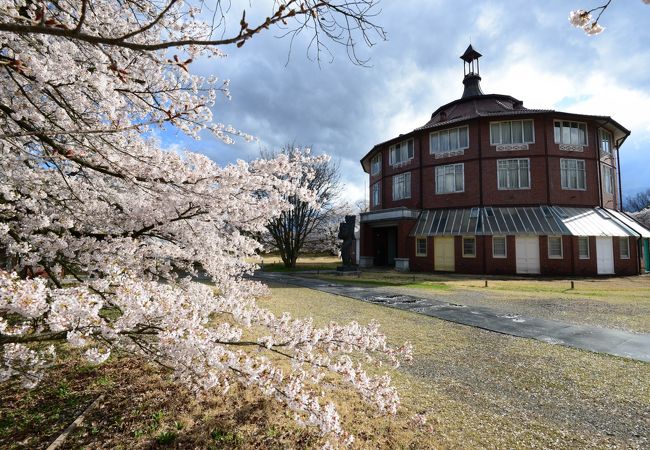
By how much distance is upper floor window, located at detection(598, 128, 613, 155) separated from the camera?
26.3 m

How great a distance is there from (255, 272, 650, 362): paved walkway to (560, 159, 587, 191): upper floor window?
65.1 ft

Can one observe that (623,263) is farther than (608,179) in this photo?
No

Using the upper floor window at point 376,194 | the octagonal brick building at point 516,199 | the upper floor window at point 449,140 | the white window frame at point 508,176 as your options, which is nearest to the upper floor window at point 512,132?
the octagonal brick building at point 516,199

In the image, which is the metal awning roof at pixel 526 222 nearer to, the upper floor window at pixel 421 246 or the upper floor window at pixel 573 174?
the upper floor window at pixel 421 246

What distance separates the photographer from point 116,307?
3.05 m

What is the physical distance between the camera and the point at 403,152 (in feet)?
99.9

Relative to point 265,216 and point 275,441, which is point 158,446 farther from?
point 265,216

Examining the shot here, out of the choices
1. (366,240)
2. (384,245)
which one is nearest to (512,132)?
(384,245)

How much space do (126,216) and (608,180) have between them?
34862mm

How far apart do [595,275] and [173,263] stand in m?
27.4

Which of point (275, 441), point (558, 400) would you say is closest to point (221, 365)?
point (275, 441)

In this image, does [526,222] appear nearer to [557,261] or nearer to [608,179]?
[557,261]

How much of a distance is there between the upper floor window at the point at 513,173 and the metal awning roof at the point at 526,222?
1808mm

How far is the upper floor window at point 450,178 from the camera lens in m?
26.5
